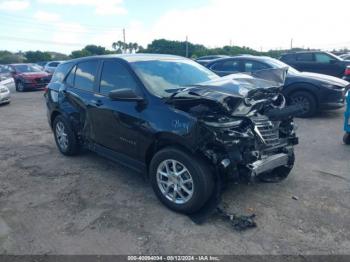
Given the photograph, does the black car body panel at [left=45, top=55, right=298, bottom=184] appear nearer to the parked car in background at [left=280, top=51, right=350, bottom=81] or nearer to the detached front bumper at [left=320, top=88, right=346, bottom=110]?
the detached front bumper at [left=320, top=88, right=346, bottom=110]

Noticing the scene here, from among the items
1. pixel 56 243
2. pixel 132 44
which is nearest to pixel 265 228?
pixel 56 243

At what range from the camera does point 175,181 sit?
3.54m

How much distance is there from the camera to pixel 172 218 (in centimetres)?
350

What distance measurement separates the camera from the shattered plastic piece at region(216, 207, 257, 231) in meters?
3.26

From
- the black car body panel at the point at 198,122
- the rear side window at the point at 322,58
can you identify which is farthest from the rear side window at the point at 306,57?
the black car body panel at the point at 198,122

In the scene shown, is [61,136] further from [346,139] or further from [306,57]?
[306,57]

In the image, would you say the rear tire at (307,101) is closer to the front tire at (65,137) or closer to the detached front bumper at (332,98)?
the detached front bumper at (332,98)

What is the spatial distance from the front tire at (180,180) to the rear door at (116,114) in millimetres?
476

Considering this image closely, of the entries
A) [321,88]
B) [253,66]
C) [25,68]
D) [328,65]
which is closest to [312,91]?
[321,88]

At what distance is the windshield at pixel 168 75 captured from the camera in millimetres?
3944

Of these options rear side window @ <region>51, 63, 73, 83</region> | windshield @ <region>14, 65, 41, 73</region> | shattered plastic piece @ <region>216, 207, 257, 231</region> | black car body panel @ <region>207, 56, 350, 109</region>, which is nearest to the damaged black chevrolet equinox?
shattered plastic piece @ <region>216, 207, 257, 231</region>

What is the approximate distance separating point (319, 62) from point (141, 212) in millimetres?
12244

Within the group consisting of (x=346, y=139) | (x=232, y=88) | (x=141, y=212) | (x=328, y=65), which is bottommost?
(x=141, y=212)

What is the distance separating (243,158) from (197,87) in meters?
0.95
